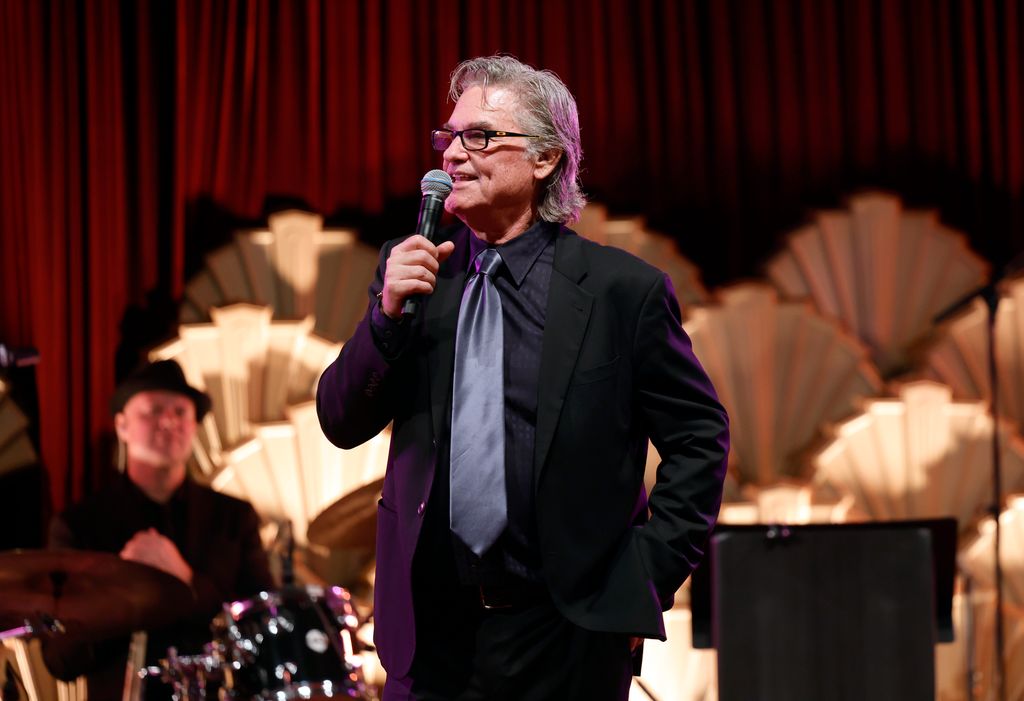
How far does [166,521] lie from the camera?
3.77 metres

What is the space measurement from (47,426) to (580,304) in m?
2.65

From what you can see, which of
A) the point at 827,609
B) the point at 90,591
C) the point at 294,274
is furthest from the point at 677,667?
the point at 90,591

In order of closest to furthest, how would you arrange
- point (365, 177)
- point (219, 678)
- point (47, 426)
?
point (219, 678), point (47, 426), point (365, 177)

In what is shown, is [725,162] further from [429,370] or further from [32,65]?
[429,370]

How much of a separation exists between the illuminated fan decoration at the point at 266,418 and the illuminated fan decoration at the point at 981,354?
191cm

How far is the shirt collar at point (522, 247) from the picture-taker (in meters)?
1.64

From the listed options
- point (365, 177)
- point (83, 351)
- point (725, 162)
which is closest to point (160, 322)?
point (83, 351)

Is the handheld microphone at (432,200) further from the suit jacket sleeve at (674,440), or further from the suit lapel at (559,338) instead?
the suit jacket sleeve at (674,440)

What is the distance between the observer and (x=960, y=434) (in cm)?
417

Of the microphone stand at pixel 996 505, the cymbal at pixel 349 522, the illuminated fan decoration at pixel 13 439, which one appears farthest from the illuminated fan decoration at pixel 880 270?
the illuminated fan decoration at pixel 13 439

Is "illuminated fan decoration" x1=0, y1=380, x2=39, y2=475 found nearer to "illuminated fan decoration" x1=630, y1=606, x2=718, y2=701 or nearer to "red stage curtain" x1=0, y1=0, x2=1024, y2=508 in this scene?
"red stage curtain" x1=0, y1=0, x2=1024, y2=508

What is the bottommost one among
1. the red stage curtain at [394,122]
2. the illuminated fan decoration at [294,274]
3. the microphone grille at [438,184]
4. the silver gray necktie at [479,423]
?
the silver gray necktie at [479,423]

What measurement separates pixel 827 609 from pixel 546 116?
6.54 feet

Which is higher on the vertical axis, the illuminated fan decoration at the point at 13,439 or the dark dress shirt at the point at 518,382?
the dark dress shirt at the point at 518,382
